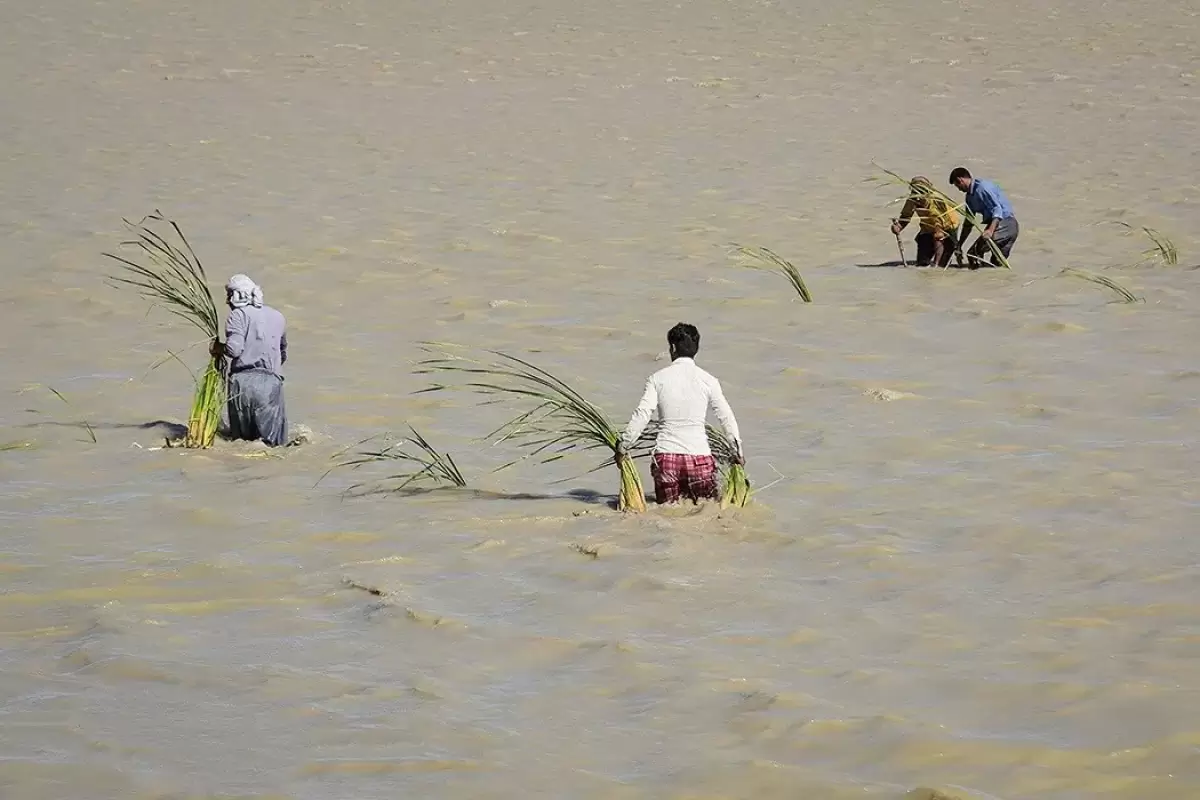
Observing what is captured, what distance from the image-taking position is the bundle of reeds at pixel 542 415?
629 cm

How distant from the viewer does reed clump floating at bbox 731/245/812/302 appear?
10.6 m

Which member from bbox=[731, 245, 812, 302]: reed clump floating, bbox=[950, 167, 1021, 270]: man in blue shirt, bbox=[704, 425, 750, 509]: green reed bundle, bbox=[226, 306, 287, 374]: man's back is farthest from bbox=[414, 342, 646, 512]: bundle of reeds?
bbox=[950, 167, 1021, 270]: man in blue shirt

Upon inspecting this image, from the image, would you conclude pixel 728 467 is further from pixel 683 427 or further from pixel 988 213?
pixel 988 213

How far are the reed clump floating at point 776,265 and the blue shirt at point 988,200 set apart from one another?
1324 millimetres

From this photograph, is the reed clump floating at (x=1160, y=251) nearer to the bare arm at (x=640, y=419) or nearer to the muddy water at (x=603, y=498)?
the muddy water at (x=603, y=498)

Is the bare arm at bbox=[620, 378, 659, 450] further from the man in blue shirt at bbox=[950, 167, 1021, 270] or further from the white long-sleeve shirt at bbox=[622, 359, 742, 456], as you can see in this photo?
the man in blue shirt at bbox=[950, 167, 1021, 270]

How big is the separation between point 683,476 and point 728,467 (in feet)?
0.71

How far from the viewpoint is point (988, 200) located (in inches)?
448

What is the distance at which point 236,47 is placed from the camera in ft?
73.6

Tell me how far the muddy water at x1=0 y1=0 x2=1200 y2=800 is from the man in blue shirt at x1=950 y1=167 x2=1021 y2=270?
0.32 m

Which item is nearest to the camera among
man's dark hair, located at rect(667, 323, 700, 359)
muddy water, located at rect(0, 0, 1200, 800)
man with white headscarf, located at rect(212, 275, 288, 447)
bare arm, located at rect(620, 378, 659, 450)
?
muddy water, located at rect(0, 0, 1200, 800)

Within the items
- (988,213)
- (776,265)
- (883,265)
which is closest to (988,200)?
(988,213)

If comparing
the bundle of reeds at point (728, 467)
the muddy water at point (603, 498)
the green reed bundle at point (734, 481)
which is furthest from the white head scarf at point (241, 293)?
the green reed bundle at point (734, 481)

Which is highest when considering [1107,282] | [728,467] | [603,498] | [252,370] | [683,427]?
[1107,282]
